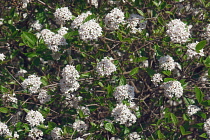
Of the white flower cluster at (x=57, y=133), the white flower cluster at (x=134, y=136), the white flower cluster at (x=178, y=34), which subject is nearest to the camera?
the white flower cluster at (x=178, y=34)

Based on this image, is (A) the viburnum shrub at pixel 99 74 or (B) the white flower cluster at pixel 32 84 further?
(B) the white flower cluster at pixel 32 84

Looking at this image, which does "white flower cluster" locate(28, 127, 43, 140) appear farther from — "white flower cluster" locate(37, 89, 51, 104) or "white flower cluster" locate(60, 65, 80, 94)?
"white flower cluster" locate(60, 65, 80, 94)

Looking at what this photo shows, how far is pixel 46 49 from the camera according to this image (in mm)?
4680

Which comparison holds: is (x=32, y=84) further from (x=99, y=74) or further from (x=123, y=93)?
(x=123, y=93)

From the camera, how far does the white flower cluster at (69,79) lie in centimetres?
454

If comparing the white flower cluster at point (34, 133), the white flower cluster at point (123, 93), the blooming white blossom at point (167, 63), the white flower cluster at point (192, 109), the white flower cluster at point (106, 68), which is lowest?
the white flower cluster at point (34, 133)

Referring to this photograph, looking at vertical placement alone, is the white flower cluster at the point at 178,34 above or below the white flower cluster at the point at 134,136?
above

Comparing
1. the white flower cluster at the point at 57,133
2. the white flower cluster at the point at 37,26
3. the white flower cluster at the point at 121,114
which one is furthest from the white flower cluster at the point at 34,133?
the white flower cluster at the point at 37,26

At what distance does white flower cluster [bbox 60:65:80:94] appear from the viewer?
454cm

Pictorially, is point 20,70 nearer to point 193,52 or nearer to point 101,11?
point 101,11

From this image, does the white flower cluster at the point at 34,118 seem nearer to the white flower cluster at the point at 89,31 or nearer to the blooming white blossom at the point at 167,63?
the white flower cluster at the point at 89,31

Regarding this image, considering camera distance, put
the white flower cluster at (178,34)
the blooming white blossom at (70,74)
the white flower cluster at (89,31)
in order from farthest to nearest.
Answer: the blooming white blossom at (70,74) < the white flower cluster at (178,34) < the white flower cluster at (89,31)

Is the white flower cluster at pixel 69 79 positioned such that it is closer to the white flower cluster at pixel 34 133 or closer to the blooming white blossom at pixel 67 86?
the blooming white blossom at pixel 67 86

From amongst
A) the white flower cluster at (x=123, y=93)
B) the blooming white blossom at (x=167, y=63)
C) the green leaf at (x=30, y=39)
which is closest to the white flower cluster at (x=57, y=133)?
the white flower cluster at (x=123, y=93)
